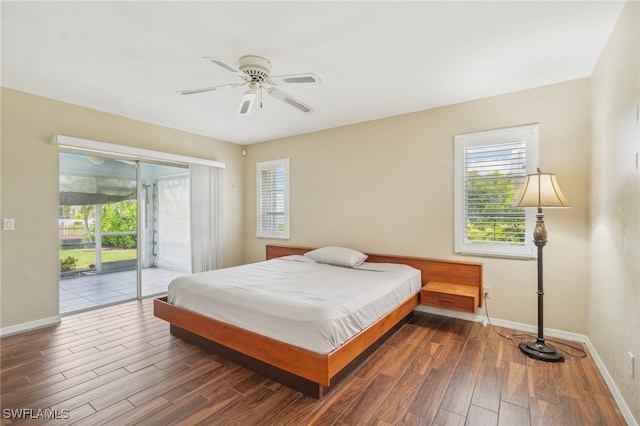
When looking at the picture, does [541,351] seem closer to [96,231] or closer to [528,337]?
[528,337]

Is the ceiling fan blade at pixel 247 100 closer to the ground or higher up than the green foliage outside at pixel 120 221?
higher up

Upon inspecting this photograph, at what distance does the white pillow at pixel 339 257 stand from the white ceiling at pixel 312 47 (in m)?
1.91

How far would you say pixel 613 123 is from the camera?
2160 mm

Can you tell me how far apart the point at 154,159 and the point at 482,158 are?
4.48m

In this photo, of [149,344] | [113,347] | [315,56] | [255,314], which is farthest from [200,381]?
[315,56]

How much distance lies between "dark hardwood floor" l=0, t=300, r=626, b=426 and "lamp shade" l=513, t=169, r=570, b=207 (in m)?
1.36

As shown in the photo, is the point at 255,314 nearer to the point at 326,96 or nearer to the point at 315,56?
the point at 315,56

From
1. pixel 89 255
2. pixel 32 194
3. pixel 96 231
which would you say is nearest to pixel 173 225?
pixel 96 231

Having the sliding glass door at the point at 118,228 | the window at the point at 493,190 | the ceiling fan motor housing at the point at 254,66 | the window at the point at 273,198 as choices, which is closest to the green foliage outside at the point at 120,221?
the sliding glass door at the point at 118,228

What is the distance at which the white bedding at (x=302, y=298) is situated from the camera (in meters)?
2.05

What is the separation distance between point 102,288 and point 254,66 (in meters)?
3.84

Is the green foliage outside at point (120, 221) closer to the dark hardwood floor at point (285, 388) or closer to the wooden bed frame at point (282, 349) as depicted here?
the dark hardwood floor at point (285, 388)

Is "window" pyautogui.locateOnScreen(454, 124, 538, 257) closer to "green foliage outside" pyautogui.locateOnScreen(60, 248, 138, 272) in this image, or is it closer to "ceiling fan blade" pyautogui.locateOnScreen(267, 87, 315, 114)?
"ceiling fan blade" pyautogui.locateOnScreen(267, 87, 315, 114)

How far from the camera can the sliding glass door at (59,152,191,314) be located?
147 inches
